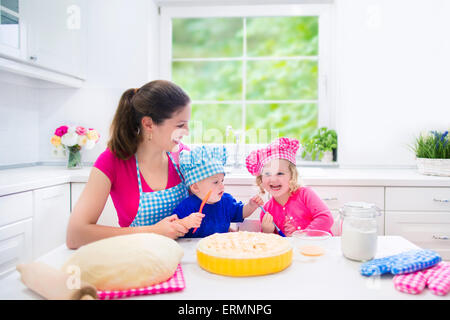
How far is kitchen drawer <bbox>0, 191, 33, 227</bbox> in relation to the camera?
153 cm

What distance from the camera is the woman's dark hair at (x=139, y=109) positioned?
107 cm

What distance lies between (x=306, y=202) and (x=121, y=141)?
749 mm

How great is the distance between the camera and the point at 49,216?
1.83 metres

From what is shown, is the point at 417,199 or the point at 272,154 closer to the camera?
the point at 272,154

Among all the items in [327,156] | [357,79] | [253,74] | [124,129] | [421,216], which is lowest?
[421,216]

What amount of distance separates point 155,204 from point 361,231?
648 millimetres

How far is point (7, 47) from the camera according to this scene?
5.82ft

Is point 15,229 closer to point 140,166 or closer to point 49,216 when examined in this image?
point 49,216

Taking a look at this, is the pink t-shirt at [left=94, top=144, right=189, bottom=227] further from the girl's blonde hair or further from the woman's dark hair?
the girl's blonde hair

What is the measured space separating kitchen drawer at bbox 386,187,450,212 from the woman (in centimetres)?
129

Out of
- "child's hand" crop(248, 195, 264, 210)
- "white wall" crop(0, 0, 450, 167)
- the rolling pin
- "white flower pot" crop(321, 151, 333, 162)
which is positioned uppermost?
"white wall" crop(0, 0, 450, 167)

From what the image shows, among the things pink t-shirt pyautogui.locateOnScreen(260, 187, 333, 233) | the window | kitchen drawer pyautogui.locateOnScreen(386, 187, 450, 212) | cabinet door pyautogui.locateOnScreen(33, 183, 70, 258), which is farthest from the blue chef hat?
kitchen drawer pyautogui.locateOnScreen(386, 187, 450, 212)

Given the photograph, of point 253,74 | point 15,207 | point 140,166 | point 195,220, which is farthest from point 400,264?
point 253,74
